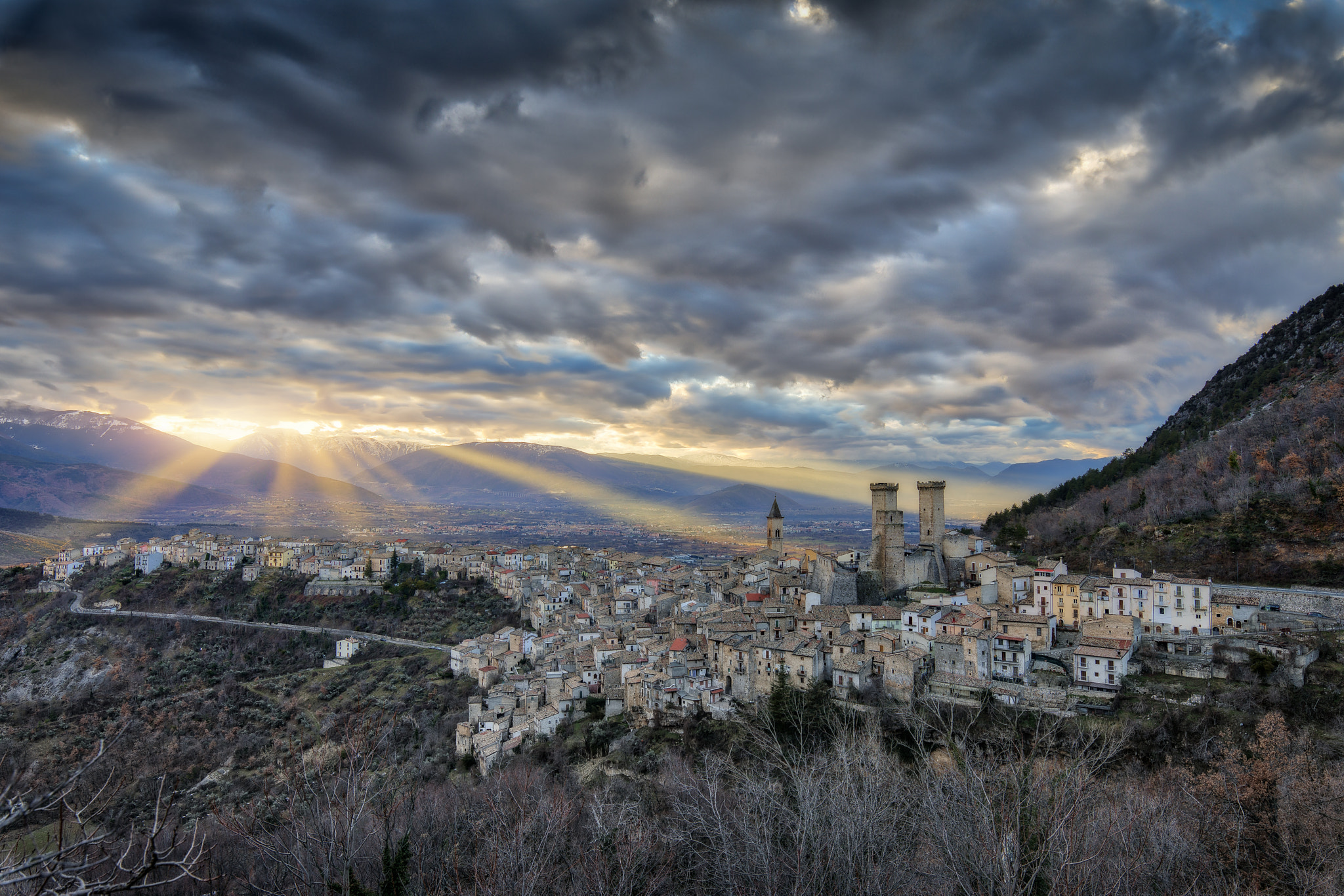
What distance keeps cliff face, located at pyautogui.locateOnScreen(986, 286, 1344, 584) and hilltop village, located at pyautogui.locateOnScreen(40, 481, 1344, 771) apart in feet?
19.6

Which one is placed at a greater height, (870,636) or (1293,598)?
(1293,598)

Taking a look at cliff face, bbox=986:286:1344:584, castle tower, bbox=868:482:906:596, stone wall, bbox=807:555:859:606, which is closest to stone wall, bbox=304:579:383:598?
stone wall, bbox=807:555:859:606

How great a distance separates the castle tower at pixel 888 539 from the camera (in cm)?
4581

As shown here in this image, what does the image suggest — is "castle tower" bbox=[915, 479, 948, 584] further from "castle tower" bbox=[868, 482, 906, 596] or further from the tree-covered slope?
the tree-covered slope

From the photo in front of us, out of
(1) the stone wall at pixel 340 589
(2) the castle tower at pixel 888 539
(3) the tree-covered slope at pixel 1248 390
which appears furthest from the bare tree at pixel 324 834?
(3) the tree-covered slope at pixel 1248 390

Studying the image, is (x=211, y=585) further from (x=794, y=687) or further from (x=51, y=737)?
(x=794, y=687)

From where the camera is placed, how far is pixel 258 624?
6594 centimetres

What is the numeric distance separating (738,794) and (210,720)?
44.0 meters

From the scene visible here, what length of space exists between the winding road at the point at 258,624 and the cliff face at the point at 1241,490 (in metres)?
55.0

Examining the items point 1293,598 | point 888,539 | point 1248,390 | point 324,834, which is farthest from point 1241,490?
point 324,834

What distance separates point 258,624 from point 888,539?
60.8m

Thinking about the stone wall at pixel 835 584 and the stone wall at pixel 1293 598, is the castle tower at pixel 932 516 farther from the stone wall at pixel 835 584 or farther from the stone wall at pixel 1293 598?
the stone wall at pixel 1293 598

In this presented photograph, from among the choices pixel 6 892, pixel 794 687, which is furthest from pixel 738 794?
pixel 6 892

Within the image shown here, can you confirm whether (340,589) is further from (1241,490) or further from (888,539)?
(1241,490)
